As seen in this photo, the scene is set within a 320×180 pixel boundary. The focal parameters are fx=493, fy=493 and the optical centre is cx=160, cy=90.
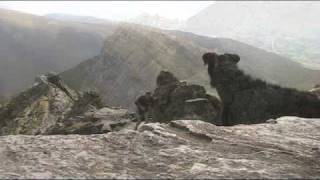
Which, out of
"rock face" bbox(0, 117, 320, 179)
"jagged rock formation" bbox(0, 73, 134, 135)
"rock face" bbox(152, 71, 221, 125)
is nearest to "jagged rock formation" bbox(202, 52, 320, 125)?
"rock face" bbox(152, 71, 221, 125)

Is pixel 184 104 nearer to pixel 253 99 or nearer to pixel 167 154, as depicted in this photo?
pixel 253 99

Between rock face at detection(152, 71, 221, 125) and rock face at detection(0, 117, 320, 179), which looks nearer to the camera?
rock face at detection(0, 117, 320, 179)

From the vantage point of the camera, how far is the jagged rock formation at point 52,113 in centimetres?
6209

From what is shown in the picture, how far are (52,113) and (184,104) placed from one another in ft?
59.0

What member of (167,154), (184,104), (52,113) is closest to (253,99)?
(184,104)

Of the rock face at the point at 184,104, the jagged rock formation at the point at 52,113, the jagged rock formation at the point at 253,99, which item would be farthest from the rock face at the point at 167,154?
the jagged rock formation at the point at 253,99

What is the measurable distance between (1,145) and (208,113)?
50252 millimetres

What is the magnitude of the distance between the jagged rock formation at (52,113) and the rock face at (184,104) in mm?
5411

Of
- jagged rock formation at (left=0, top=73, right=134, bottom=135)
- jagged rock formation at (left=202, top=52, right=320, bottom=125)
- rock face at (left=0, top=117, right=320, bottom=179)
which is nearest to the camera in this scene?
rock face at (left=0, top=117, right=320, bottom=179)

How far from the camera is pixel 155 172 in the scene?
48.5ft

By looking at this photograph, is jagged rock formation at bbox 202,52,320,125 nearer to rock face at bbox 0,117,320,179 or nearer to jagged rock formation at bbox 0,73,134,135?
jagged rock formation at bbox 0,73,134,135

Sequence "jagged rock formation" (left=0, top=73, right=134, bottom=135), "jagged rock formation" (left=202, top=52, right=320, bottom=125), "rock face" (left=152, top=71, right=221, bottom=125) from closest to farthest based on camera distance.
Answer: "jagged rock formation" (left=0, top=73, right=134, bottom=135) → "rock face" (left=152, top=71, right=221, bottom=125) → "jagged rock formation" (left=202, top=52, right=320, bottom=125)

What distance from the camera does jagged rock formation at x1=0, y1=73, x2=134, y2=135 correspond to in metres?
62.1

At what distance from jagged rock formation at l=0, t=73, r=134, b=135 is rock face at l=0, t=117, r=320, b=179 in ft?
136
